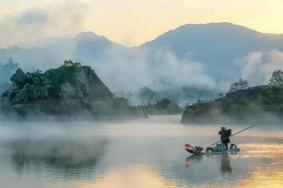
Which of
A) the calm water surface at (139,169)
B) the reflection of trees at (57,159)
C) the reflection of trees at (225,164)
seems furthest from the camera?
the reflection of trees at (57,159)

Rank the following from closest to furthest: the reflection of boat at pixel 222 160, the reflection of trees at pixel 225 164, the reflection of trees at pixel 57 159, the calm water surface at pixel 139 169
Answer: the calm water surface at pixel 139 169 → the reflection of trees at pixel 225 164 → the reflection of boat at pixel 222 160 → the reflection of trees at pixel 57 159

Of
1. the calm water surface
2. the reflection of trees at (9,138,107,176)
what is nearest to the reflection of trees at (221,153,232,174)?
Answer: the calm water surface

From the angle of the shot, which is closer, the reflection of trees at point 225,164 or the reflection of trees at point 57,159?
the reflection of trees at point 225,164

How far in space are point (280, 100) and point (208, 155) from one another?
455 ft

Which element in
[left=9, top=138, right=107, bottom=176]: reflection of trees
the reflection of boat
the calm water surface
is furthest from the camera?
[left=9, top=138, right=107, bottom=176]: reflection of trees

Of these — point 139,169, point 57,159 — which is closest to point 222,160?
point 139,169

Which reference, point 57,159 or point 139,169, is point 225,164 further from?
point 57,159

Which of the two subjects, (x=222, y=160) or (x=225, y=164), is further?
(x=222, y=160)

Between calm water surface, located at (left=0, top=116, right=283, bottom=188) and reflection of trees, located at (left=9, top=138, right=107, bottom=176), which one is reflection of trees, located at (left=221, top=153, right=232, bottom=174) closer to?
calm water surface, located at (left=0, top=116, right=283, bottom=188)

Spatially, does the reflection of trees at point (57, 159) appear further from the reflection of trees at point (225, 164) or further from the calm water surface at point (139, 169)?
the reflection of trees at point (225, 164)

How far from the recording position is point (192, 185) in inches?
1588

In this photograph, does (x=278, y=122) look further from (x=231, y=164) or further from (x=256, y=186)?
(x=256, y=186)

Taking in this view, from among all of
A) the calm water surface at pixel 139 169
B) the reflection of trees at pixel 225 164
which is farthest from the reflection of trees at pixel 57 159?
the reflection of trees at pixel 225 164

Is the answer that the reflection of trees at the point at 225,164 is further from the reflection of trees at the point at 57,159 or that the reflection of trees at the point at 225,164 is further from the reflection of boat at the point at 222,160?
the reflection of trees at the point at 57,159
